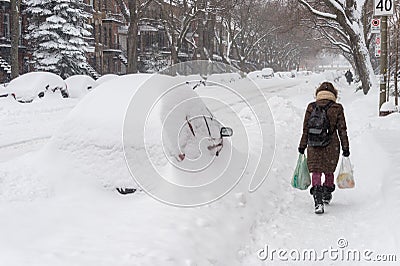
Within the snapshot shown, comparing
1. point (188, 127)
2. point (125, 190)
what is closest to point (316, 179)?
point (188, 127)

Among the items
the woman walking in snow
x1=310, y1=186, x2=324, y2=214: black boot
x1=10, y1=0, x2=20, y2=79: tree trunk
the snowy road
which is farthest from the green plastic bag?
x1=10, y1=0, x2=20, y2=79: tree trunk

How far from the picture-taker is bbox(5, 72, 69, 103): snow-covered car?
24016 mm

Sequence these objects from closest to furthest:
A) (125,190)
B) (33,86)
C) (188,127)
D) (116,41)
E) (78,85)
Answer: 1. (125,190)
2. (188,127)
3. (33,86)
4. (78,85)
5. (116,41)

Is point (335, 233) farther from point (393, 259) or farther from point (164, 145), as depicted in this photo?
point (164, 145)

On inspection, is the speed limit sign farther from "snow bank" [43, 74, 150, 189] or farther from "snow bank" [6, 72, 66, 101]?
"snow bank" [6, 72, 66, 101]

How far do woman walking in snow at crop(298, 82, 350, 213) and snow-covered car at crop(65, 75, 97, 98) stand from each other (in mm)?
21902

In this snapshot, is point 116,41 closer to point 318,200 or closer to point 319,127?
point 319,127

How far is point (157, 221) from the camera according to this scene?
16.6 ft

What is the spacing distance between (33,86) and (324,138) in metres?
20.0

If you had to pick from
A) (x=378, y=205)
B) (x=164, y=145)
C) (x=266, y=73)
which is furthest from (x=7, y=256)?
(x=266, y=73)

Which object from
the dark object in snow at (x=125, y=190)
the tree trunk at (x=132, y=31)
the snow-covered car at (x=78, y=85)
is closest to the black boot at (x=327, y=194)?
the dark object in snow at (x=125, y=190)

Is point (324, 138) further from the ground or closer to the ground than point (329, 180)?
further from the ground

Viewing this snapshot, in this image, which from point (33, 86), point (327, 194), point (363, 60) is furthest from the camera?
point (33, 86)

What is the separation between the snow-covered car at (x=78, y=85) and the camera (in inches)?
1092
